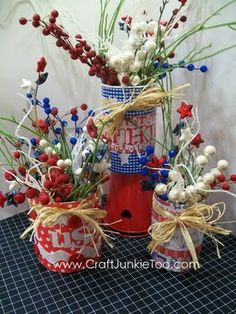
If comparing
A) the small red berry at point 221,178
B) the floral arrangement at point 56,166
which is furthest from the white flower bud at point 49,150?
the small red berry at point 221,178

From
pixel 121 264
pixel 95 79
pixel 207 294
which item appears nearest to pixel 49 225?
pixel 121 264

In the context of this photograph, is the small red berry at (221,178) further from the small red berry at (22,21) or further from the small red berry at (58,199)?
the small red berry at (22,21)

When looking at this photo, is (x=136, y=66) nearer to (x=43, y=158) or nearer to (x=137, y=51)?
(x=137, y=51)

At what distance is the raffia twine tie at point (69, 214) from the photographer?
0.63 meters

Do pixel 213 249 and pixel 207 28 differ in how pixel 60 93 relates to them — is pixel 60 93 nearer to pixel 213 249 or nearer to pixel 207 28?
pixel 207 28

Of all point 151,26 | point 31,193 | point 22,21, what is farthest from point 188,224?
point 22,21

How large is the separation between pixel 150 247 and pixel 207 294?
5.3 inches

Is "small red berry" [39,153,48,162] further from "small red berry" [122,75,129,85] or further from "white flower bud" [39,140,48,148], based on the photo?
"small red berry" [122,75,129,85]

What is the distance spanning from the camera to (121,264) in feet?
2.44

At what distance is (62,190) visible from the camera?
2.08ft

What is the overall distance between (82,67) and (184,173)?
1.28ft

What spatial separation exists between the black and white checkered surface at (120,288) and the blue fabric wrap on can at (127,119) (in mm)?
180

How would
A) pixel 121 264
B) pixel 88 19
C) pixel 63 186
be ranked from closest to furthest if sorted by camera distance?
pixel 63 186 < pixel 121 264 < pixel 88 19

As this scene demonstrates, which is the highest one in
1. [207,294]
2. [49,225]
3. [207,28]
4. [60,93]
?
[207,28]
